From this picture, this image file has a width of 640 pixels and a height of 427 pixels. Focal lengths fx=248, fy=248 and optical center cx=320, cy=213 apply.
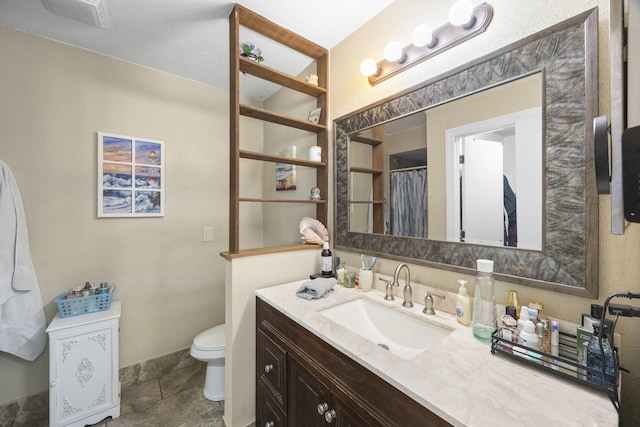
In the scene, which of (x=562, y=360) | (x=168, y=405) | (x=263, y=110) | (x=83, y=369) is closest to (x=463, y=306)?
(x=562, y=360)

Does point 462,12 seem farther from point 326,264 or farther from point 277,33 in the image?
point 326,264

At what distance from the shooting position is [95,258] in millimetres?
1866

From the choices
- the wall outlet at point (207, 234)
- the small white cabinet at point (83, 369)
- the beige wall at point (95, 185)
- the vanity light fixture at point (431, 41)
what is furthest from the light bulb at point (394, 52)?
the small white cabinet at point (83, 369)

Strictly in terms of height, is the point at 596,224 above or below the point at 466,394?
above

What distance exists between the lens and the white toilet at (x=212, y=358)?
171 cm

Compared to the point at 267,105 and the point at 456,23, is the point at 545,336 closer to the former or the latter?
the point at 456,23

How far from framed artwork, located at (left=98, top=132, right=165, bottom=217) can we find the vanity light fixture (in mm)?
1809

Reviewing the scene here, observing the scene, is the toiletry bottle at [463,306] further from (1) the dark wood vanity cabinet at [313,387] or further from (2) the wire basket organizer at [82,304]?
(2) the wire basket organizer at [82,304]

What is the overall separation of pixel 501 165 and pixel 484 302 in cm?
54

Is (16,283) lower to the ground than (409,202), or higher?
lower

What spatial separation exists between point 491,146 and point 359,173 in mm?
730

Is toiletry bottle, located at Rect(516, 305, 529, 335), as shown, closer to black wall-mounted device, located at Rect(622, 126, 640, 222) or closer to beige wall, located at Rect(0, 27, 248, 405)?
black wall-mounted device, located at Rect(622, 126, 640, 222)

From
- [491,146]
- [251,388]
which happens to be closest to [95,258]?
[251,388]

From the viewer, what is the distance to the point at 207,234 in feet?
7.72
